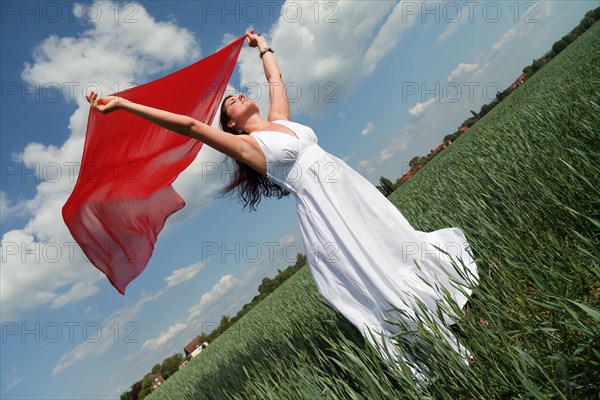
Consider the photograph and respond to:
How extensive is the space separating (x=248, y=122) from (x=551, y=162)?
2550 millimetres

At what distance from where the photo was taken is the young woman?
2740mm

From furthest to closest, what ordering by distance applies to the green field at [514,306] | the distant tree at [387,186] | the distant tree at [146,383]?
the distant tree at [387,186] → the distant tree at [146,383] → the green field at [514,306]

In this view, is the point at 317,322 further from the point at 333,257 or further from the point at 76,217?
the point at 76,217

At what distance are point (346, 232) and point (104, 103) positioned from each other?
2.14 m

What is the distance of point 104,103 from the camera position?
316cm

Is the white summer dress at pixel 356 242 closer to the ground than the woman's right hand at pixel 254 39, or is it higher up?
closer to the ground

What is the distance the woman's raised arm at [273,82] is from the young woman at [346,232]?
385 mm

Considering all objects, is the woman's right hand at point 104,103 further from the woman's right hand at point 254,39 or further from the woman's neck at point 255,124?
the woman's right hand at point 254,39

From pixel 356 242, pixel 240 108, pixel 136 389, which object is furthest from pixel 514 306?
pixel 136 389

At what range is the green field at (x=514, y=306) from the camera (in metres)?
1.59

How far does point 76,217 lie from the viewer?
421cm

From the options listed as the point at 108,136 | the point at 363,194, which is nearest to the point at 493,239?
the point at 363,194

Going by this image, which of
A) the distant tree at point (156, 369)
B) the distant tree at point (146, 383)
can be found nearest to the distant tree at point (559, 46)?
the distant tree at point (156, 369)

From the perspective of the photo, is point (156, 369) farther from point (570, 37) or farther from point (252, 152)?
point (570, 37)
